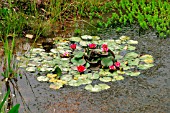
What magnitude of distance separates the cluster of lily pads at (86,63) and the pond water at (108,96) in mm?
95

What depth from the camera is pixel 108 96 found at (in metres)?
3.54

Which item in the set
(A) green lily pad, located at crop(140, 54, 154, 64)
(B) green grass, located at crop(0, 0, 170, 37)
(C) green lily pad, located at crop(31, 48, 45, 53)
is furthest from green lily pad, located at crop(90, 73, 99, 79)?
(B) green grass, located at crop(0, 0, 170, 37)

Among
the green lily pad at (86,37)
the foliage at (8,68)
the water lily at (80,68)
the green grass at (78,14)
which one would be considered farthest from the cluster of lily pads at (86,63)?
the green grass at (78,14)

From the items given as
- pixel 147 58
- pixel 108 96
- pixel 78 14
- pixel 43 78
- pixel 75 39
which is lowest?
pixel 108 96

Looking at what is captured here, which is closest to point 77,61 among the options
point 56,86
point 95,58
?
point 95,58

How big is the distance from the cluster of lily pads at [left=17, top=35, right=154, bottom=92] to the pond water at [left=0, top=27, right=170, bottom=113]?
95 mm

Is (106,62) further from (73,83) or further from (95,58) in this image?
(73,83)

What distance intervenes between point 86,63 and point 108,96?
70 cm

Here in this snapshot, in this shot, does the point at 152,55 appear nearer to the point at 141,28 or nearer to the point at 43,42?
the point at 141,28

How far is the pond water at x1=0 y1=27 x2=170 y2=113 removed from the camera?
3.30m

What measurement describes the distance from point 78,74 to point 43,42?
→ 3.69 ft

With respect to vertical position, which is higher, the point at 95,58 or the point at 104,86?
the point at 95,58

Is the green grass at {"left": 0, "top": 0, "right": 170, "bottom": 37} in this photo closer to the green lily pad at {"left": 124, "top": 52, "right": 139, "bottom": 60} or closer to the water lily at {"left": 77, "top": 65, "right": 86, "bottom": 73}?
the green lily pad at {"left": 124, "top": 52, "right": 139, "bottom": 60}

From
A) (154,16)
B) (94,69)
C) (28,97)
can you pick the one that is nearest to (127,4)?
(154,16)
